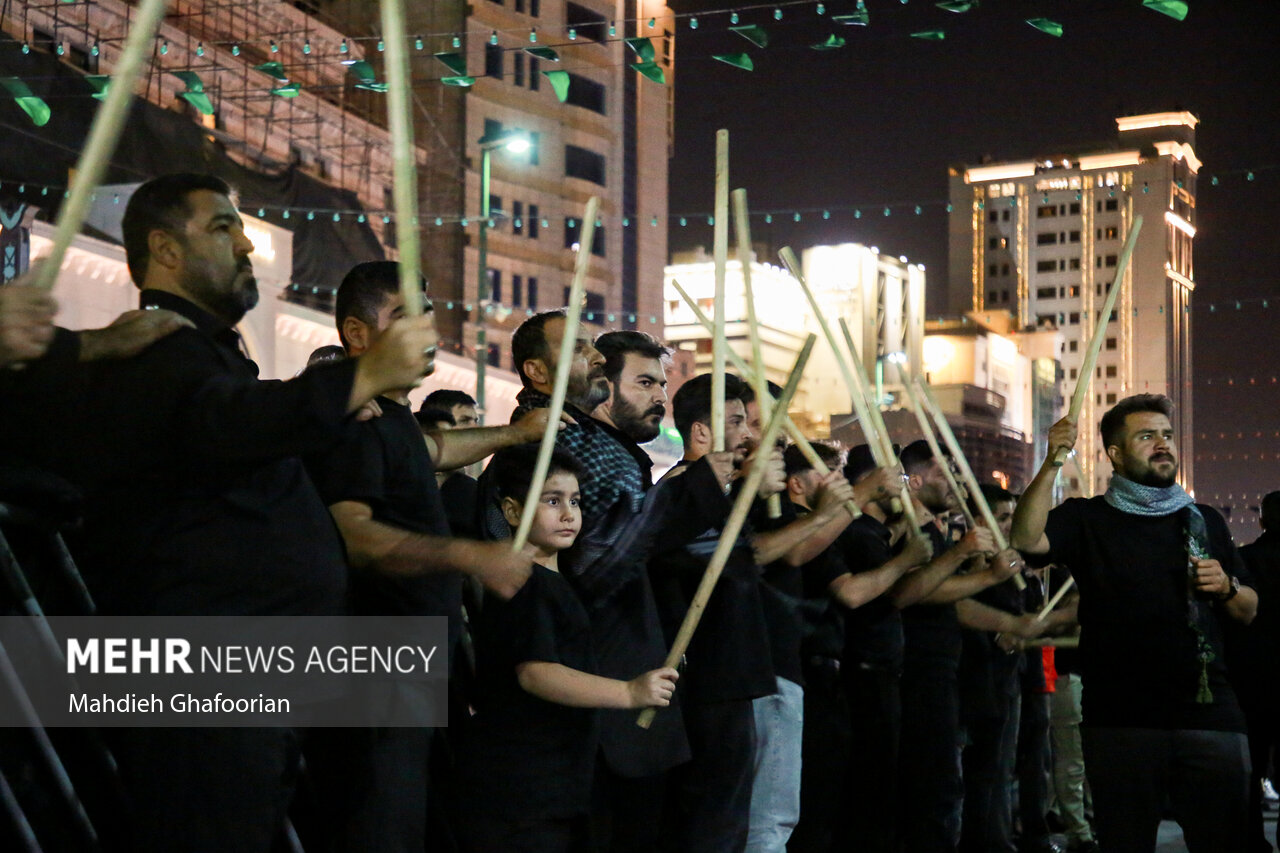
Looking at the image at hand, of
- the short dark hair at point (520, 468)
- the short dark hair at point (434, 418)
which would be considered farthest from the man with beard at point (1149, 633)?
the short dark hair at point (434, 418)

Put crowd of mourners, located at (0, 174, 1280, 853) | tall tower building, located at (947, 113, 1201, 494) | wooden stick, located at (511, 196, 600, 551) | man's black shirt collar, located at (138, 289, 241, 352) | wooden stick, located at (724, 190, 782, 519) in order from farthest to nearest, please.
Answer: tall tower building, located at (947, 113, 1201, 494)
wooden stick, located at (724, 190, 782, 519)
wooden stick, located at (511, 196, 600, 551)
man's black shirt collar, located at (138, 289, 241, 352)
crowd of mourners, located at (0, 174, 1280, 853)

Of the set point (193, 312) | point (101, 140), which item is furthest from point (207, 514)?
point (101, 140)

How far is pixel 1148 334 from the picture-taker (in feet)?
431

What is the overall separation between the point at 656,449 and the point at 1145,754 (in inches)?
1201

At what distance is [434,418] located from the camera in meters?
6.26

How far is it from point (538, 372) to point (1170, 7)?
5003 millimetres

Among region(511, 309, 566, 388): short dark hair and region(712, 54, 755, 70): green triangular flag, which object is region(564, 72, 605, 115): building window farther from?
region(511, 309, 566, 388): short dark hair

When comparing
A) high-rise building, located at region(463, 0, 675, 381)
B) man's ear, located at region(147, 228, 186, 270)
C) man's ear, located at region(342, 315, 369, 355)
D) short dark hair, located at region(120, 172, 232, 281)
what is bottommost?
man's ear, located at region(342, 315, 369, 355)

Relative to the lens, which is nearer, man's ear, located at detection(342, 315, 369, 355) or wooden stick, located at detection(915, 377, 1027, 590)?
man's ear, located at detection(342, 315, 369, 355)

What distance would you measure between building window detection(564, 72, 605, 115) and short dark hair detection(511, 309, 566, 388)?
48.0 m

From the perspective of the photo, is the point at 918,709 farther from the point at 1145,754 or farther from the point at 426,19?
the point at 426,19

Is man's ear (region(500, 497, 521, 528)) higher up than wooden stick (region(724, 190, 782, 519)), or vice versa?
wooden stick (region(724, 190, 782, 519))

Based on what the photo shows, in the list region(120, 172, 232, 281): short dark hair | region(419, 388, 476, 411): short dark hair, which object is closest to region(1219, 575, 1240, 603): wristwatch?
region(419, 388, 476, 411): short dark hair

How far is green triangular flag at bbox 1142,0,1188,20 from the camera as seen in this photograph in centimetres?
862
